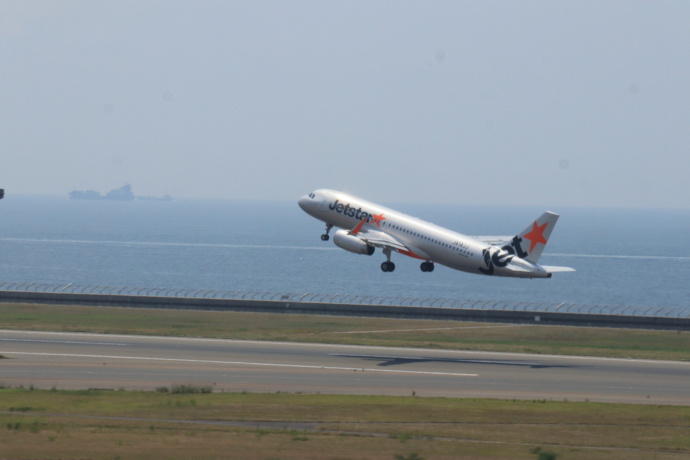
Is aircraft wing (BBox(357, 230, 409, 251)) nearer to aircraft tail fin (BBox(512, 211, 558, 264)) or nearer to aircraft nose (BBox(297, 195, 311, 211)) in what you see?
aircraft nose (BBox(297, 195, 311, 211))

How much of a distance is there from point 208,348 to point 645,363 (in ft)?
104

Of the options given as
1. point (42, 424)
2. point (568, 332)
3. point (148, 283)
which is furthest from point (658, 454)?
point (148, 283)

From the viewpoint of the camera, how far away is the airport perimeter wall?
9644cm

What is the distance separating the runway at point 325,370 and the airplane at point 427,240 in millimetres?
9412

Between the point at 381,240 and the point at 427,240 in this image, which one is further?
the point at 381,240

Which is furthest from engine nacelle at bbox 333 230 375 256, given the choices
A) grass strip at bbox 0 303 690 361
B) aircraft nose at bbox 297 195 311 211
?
grass strip at bbox 0 303 690 361

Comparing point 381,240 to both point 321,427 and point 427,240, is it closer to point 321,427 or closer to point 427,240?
point 427,240

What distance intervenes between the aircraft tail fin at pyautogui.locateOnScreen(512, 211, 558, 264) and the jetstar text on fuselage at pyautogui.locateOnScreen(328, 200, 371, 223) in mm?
14524

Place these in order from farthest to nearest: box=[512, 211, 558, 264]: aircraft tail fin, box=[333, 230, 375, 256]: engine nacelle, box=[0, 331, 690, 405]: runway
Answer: box=[333, 230, 375, 256]: engine nacelle → box=[512, 211, 558, 264]: aircraft tail fin → box=[0, 331, 690, 405]: runway

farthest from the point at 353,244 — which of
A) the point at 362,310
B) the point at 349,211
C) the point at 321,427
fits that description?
the point at 321,427

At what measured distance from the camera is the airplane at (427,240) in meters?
79.6

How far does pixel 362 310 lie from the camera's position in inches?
4065

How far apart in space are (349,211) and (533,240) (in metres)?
17.8

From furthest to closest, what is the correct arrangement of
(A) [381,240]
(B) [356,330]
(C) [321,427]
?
(B) [356,330] < (A) [381,240] < (C) [321,427]
